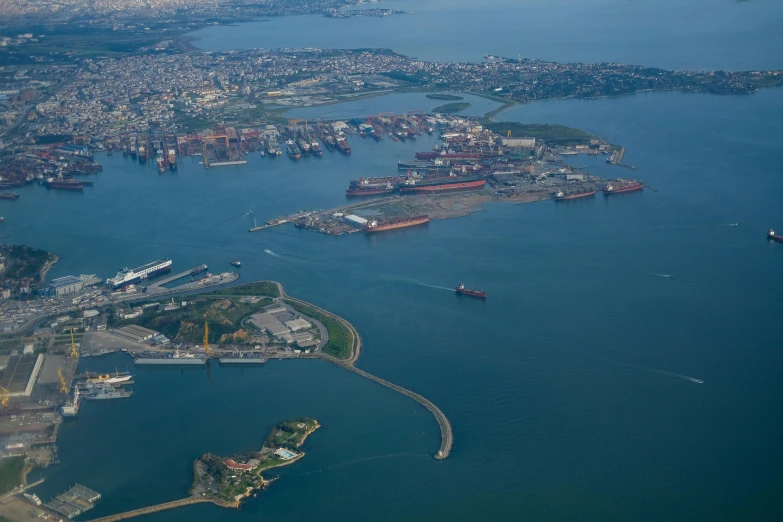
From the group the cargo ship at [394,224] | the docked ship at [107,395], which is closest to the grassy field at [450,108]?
the cargo ship at [394,224]

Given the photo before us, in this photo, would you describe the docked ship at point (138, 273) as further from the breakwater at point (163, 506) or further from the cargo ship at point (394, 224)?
the breakwater at point (163, 506)

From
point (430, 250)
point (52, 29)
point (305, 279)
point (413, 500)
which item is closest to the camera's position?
point (413, 500)

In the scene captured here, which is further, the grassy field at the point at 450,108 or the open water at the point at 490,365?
the grassy field at the point at 450,108

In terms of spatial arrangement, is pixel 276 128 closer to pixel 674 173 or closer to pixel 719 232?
pixel 674 173

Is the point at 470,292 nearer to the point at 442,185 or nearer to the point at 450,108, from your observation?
the point at 442,185

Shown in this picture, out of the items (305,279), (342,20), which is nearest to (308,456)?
(305,279)

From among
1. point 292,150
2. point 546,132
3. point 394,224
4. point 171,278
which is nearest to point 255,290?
point 171,278

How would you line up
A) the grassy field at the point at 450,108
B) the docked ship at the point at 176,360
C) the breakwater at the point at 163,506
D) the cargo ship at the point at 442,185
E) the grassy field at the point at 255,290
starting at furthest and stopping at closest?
the grassy field at the point at 450,108 → the cargo ship at the point at 442,185 → the grassy field at the point at 255,290 → the docked ship at the point at 176,360 → the breakwater at the point at 163,506
